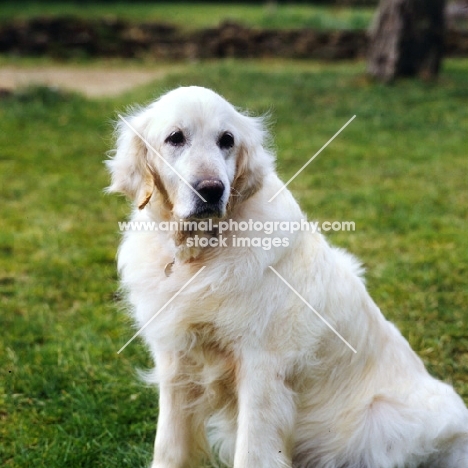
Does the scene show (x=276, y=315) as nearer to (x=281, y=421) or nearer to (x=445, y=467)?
(x=281, y=421)

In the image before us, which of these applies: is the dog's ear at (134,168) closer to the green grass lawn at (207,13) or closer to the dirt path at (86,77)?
the dirt path at (86,77)

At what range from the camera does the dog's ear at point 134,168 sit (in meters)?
2.53

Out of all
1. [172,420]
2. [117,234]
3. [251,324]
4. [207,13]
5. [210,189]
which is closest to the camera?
[210,189]

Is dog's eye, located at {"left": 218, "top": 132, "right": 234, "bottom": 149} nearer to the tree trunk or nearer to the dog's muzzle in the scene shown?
the dog's muzzle

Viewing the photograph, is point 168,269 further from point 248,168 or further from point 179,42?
point 179,42

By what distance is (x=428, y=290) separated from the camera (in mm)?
4387

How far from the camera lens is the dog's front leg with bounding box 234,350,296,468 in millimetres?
2447

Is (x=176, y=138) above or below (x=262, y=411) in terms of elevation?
above

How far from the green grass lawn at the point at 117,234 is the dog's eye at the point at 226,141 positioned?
97 centimetres

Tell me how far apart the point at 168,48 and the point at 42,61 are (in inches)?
107

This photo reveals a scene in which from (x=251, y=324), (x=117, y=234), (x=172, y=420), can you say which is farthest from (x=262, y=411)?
(x=117, y=234)

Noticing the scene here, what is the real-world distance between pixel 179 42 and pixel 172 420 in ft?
A: 45.8

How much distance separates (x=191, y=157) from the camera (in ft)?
7.86

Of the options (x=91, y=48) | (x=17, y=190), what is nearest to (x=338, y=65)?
(x=91, y=48)
